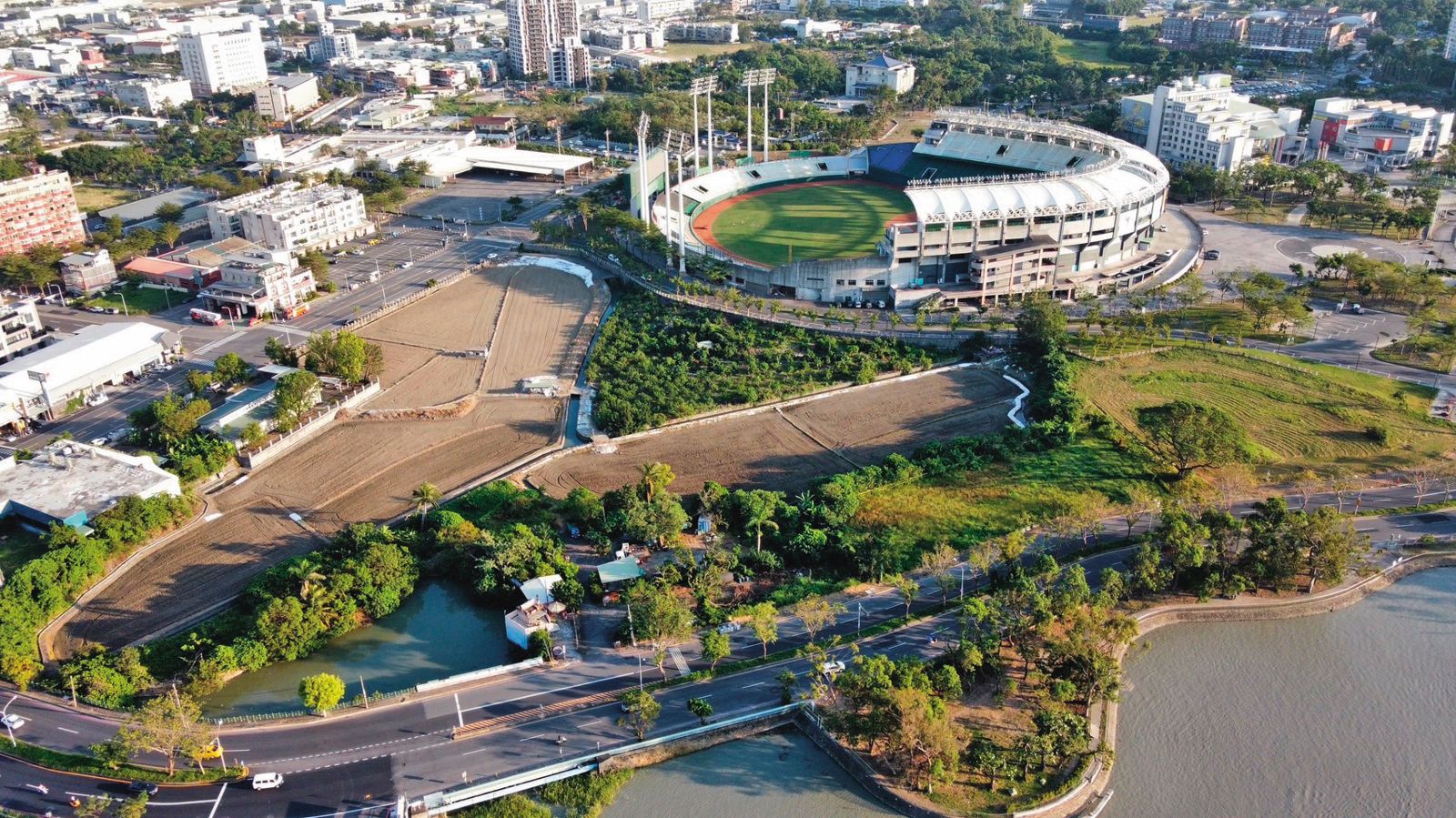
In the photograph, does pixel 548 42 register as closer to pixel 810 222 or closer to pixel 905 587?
pixel 810 222

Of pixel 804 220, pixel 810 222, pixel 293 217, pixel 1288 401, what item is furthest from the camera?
pixel 804 220

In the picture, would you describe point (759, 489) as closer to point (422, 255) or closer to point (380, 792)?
point (380, 792)

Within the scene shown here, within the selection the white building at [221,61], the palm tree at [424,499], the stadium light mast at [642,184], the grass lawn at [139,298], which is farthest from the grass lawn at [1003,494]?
the white building at [221,61]

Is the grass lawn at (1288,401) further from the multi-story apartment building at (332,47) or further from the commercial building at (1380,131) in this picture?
the multi-story apartment building at (332,47)

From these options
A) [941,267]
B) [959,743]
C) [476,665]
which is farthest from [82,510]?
[941,267]

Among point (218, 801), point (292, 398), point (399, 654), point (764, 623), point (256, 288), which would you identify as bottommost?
point (399, 654)

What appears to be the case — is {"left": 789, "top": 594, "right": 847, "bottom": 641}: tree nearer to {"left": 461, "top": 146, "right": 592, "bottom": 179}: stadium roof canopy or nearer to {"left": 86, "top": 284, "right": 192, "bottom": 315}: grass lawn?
{"left": 86, "top": 284, "right": 192, "bottom": 315}: grass lawn

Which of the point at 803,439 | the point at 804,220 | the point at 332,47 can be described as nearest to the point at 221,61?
the point at 332,47
